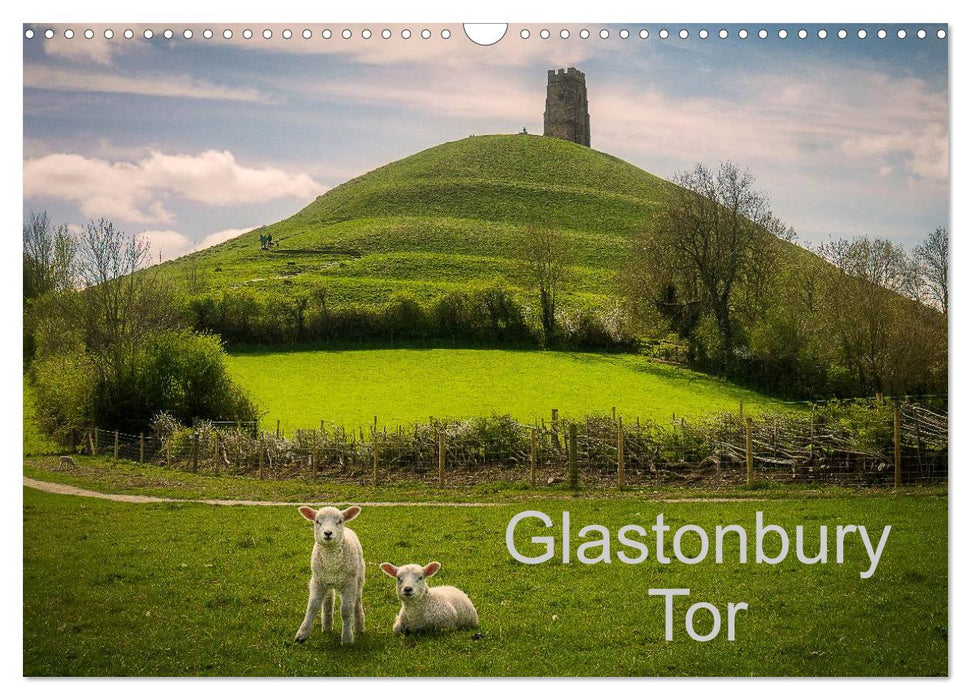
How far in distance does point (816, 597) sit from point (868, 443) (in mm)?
6187

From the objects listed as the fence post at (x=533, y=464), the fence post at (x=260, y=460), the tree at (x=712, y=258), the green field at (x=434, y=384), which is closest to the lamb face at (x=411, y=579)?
the tree at (x=712, y=258)

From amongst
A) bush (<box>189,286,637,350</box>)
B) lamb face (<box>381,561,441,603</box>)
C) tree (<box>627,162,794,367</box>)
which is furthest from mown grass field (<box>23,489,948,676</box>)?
bush (<box>189,286,637,350</box>)

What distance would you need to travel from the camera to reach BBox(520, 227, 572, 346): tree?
1934cm

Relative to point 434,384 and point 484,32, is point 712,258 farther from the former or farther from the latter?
point 484,32

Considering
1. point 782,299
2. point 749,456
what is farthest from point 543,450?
point 782,299

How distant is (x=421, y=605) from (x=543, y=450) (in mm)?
9381

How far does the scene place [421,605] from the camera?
7.15 meters

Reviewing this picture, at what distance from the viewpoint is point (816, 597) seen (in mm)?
7418

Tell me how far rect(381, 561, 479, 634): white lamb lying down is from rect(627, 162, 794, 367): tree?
19.0 ft

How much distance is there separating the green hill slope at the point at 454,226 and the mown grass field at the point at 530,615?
5124 mm

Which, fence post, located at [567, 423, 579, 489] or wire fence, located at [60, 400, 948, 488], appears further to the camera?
fence post, located at [567, 423, 579, 489]

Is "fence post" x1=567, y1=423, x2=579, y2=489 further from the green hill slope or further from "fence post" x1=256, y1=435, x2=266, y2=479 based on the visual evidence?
"fence post" x1=256, y1=435, x2=266, y2=479

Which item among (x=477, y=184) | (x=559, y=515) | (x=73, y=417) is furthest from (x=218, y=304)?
(x=477, y=184)

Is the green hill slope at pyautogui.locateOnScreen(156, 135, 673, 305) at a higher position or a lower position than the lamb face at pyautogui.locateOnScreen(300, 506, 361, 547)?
higher
